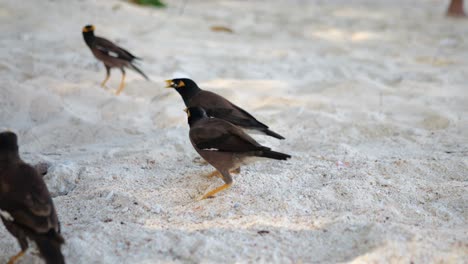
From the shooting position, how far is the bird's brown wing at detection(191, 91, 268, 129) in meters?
4.49

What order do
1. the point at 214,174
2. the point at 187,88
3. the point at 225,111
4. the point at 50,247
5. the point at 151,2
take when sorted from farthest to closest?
1. the point at 151,2
2. the point at 187,88
3. the point at 225,111
4. the point at 214,174
5. the point at 50,247

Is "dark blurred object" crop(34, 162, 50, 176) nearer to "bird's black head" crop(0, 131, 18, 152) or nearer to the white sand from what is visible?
the white sand

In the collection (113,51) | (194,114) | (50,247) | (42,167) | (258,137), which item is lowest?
(42,167)

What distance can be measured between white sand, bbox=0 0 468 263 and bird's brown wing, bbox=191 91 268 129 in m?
0.35

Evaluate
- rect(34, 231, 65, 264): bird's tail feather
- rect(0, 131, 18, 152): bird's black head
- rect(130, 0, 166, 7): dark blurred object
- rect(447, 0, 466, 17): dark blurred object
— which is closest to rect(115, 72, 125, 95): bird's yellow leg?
rect(0, 131, 18, 152): bird's black head

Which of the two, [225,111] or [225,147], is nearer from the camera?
[225,147]

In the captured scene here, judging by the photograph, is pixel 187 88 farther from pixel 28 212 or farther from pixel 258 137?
pixel 28 212

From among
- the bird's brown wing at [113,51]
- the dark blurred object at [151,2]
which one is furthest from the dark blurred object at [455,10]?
the bird's brown wing at [113,51]

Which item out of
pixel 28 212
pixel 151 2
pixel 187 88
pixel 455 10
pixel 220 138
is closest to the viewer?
pixel 28 212

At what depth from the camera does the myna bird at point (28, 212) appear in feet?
9.07

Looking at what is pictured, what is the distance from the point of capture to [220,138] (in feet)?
12.7

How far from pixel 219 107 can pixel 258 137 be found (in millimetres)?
614

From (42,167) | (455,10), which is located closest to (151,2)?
(455,10)

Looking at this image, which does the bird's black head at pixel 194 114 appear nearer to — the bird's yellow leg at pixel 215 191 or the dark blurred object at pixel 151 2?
the bird's yellow leg at pixel 215 191
